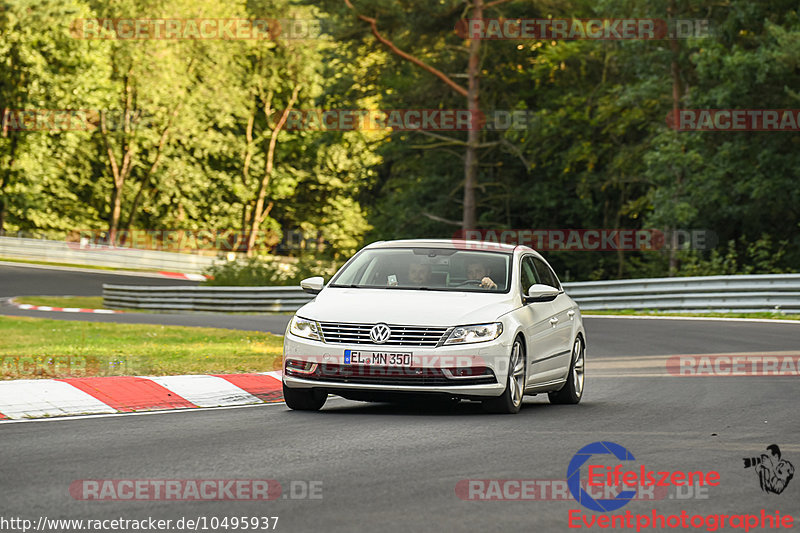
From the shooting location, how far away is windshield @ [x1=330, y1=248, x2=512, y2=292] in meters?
11.9

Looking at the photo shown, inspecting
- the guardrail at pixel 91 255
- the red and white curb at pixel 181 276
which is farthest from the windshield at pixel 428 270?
the guardrail at pixel 91 255

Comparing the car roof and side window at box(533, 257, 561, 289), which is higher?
the car roof

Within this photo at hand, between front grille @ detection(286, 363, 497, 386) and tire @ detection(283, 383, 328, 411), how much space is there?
0.56 meters

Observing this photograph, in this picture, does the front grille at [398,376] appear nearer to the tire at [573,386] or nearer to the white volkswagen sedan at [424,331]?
the white volkswagen sedan at [424,331]

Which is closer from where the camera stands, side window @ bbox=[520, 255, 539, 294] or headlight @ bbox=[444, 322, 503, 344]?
headlight @ bbox=[444, 322, 503, 344]

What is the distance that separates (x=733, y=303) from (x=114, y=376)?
59.3ft

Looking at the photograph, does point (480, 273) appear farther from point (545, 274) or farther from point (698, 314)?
point (698, 314)

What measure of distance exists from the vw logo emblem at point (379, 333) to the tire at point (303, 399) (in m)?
0.94

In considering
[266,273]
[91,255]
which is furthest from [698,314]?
[91,255]

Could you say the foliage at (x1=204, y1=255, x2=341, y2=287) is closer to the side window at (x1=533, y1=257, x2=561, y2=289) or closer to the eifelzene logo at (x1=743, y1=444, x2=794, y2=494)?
the side window at (x1=533, y1=257, x2=561, y2=289)

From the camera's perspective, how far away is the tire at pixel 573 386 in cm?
1286

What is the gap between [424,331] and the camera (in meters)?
10.8

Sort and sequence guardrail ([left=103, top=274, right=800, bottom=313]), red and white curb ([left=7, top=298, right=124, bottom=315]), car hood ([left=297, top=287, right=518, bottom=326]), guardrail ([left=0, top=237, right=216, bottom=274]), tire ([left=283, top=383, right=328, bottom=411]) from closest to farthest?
car hood ([left=297, top=287, right=518, bottom=326])
tire ([left=283, top=383, right=328, bottom=411])
guardrail ([left=103, top=274, right=800, bottom=313])
red and white curb ([left=7, top=298, right=124, bottom=315])
guardrail ([left=0, top=237, right=216, bottom=274])

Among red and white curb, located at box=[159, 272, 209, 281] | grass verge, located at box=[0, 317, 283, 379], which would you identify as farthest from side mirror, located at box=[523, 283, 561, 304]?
red and white curb, located at box=[159, 272, 209, 281]
